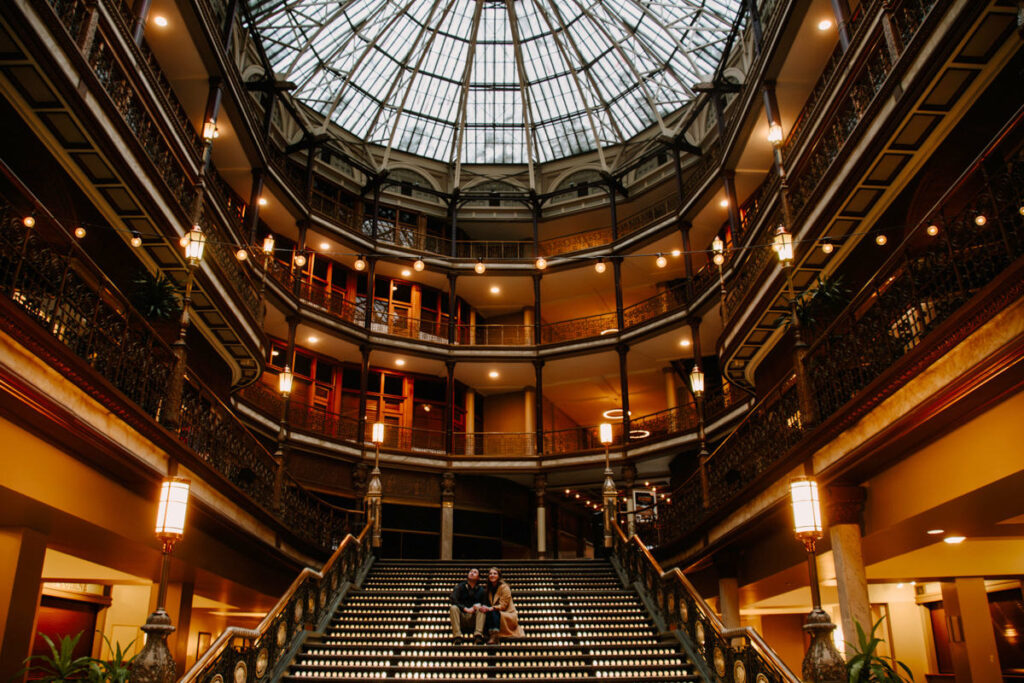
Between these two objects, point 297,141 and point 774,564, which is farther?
point 297,141

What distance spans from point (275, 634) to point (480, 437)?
19036mm

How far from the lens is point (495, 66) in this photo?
27.8m

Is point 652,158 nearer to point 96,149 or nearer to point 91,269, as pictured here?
point 96,149

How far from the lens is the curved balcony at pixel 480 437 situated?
845 inches

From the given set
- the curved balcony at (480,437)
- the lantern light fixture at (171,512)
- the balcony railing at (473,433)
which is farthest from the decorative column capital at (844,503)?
the balcony railing at (473,433)

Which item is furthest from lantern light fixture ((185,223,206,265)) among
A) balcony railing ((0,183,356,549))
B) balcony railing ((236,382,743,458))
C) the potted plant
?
balcony railing ((236,382,743,458))

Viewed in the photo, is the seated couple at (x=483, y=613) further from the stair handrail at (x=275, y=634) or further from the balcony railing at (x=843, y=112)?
the balcony railing at (x=843, y=112)

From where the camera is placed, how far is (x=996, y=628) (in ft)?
53.5

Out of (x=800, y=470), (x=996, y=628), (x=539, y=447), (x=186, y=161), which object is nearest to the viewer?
(x=800, y=470)

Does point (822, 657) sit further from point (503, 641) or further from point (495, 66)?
point (495, 66)

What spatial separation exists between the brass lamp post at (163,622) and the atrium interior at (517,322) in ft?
0.14

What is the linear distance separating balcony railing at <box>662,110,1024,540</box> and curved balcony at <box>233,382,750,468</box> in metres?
9.79

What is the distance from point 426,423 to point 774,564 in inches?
650

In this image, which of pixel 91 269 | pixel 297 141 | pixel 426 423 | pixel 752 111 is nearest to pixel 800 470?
pixel 91 269
